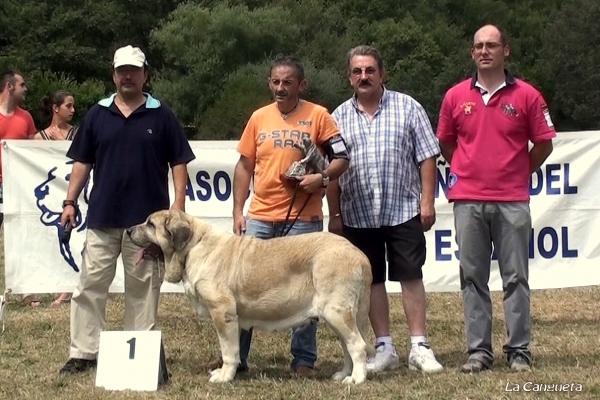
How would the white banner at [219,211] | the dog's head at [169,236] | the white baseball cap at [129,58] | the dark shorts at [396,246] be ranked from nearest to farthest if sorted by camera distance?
the dog's head at [169,236], the white baseball cap at [129,58], the dark shorts at [396,246], the white banner at [219,211]

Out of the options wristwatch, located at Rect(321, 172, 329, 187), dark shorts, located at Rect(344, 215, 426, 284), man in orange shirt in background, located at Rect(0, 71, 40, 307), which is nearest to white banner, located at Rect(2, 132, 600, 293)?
man in orange shirt in background, located at Rect(0, 71, 40, 307)


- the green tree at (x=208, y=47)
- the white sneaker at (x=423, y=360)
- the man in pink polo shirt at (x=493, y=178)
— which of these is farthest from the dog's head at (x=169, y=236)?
the green tree at (x=208, y=47)

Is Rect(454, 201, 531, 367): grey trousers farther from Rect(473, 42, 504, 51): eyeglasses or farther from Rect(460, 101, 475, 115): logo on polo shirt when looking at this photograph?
Rect(473, 42, 504, 51): eyeglasses

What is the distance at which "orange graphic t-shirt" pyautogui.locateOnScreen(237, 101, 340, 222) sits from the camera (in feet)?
19.9

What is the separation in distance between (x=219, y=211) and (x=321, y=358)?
92.3 inches

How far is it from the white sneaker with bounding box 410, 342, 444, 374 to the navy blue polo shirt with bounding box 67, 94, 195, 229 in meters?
1.93

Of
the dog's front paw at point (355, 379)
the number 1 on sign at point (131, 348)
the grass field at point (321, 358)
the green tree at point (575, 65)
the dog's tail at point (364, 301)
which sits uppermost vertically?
the green tree at point (575, 65)

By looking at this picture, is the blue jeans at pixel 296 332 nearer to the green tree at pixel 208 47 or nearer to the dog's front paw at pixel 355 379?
the dog's front paw at pixel 355 379

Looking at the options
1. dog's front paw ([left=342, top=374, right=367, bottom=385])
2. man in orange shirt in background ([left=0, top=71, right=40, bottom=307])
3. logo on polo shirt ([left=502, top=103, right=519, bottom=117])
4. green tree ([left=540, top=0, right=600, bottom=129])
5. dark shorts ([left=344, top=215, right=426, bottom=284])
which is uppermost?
green tree ([left=540, top=0, right=600, bottom=129])

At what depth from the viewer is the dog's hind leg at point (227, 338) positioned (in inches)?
230

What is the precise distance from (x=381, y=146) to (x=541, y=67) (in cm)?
4920

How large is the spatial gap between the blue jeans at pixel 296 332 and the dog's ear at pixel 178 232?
487mm

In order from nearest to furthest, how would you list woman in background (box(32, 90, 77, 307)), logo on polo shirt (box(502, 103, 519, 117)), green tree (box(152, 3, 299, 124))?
1. logo on polo shirt (box(502, 103, 519, 117))
2. woman in background (box(32, 90, 77, 307))
3. green tree (box(152, 3, 299, 124))

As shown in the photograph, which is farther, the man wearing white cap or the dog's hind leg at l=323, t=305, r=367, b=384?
the man wearing white cap
